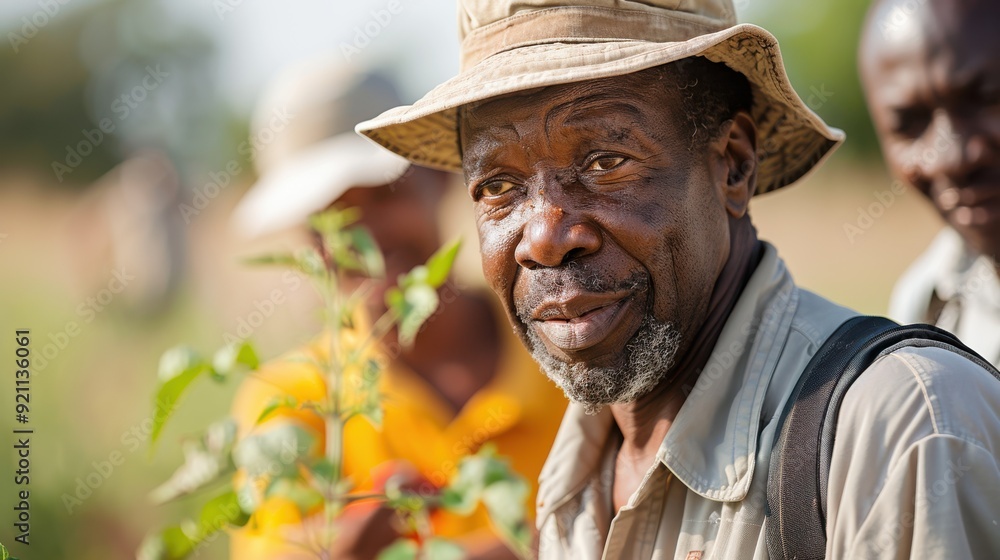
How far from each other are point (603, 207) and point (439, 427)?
5.51 feet

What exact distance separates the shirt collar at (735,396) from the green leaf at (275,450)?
694mm

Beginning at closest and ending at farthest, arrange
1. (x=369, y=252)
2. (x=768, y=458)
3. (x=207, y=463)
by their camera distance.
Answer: (x=768, y=458)
(x=207, y=463)
(x=369, y=252)

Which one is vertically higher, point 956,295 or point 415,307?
point 415,307

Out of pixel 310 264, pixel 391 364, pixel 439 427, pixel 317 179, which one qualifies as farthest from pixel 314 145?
pixel 310 264

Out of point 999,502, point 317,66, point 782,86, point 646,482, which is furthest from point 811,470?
point 317,66

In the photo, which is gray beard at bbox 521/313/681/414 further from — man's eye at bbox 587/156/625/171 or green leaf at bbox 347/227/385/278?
green leaf at bbox 347/227/385/278

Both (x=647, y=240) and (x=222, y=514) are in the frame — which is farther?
(x=222, y=514)

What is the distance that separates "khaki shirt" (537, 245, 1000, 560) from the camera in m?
1.49

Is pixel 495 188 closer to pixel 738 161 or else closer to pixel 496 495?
pixel 738 161

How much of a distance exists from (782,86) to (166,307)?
906 centimetres

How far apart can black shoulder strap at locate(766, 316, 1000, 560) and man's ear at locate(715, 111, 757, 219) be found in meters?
0.44

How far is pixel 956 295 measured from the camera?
333 centimetres

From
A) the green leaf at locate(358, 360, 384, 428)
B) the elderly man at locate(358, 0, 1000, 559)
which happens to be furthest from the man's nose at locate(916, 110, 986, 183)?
the green leaf at locate(358, 360, 384, 428)

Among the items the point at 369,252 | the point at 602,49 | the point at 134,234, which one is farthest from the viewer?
the point at 134,234
